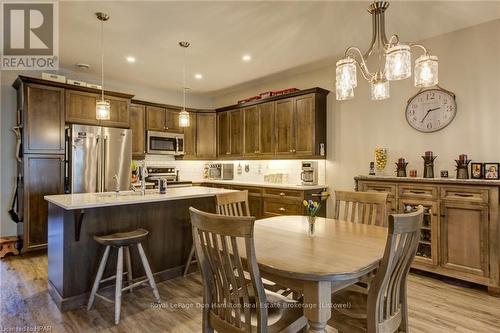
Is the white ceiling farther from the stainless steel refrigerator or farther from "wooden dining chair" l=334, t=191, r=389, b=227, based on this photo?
"wooden dining chair" l=334, t=191, r=389, b=227

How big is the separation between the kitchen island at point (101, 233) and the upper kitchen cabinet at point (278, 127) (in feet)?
6.48

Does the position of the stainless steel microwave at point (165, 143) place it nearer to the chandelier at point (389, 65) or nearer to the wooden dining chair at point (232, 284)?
the chandelier at point (389, 65)

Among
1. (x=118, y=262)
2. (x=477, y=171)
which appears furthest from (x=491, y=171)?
(x=118, y=262)

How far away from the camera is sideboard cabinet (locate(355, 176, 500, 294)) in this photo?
2812mm

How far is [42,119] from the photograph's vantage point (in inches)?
157

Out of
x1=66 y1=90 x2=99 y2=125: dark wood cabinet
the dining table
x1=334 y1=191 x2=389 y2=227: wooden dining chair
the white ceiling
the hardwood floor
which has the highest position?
the white ceiling

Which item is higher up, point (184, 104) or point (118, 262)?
point (184, 104)

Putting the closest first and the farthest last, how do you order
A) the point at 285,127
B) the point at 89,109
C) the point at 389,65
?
the point at 389,65, the point at 89,109, the point at 285,127

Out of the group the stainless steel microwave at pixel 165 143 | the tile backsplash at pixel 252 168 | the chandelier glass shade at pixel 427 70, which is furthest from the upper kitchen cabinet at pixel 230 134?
the chandelier glass shade at pixel 427 70

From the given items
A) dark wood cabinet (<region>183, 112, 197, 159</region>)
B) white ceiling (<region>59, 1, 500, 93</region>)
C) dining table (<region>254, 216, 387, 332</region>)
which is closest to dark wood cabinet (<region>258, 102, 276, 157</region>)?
white ceiling (<region>59, 1, 500, 93</region>)

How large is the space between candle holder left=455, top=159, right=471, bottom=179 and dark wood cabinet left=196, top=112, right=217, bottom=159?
4.38m

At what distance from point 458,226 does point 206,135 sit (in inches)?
186

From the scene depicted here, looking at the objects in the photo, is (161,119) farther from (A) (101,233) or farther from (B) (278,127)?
(A) (101,233)

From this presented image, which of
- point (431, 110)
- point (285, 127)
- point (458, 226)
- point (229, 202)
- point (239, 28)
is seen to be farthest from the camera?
point (285, 127)
